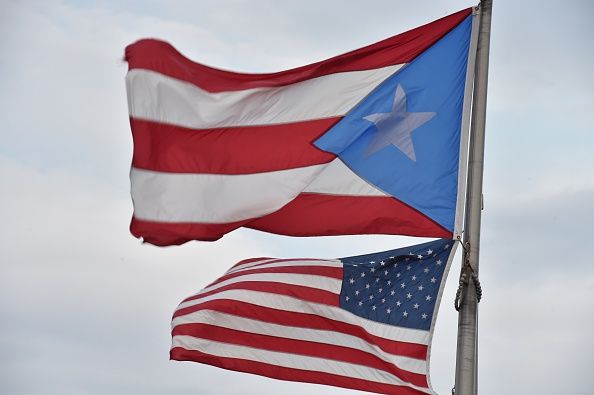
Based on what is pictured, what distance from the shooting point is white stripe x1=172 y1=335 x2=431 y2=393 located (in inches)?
636

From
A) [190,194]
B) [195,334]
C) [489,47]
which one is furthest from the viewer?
[195,334]

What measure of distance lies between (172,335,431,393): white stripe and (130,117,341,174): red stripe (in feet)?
10.2

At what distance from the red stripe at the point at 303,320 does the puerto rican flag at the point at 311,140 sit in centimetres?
173

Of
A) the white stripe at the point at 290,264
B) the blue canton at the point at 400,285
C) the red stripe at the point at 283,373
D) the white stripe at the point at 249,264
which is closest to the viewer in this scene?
the blue canton at the point at 400,285

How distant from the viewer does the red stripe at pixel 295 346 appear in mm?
15820

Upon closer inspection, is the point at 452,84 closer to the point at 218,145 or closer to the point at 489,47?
the point at 489,47

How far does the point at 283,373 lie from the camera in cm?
1717

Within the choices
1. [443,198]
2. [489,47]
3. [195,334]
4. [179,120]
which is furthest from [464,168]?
[195,334]

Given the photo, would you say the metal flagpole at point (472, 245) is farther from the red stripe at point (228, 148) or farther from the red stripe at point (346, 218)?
the red stripe at point (228, 148)

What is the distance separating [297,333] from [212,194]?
3242 millimetres

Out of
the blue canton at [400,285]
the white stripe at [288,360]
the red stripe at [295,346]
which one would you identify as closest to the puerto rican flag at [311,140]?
the blue canton at [400,285]

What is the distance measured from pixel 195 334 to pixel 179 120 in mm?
4228

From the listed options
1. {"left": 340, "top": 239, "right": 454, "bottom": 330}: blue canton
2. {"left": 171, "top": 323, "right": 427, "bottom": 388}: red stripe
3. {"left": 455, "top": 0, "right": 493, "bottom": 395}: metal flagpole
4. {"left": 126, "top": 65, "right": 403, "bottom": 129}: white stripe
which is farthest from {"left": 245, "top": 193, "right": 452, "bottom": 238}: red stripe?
{"left": 171, "top": 323, "right": 427, "bottom": 388}: red stripe

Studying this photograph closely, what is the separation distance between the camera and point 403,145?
15.1m
